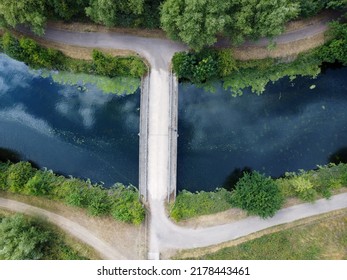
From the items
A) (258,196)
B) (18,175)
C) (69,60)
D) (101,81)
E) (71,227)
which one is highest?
(69,60)

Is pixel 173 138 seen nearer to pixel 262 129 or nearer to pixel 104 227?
pixel 262 129

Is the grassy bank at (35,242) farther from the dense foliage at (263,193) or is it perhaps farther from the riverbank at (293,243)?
the dense foliage at (263,193)

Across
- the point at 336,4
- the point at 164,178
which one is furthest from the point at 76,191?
the point at 336,4

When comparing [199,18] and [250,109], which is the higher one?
[199,18]

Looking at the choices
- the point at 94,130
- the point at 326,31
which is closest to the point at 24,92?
the point at 94,130

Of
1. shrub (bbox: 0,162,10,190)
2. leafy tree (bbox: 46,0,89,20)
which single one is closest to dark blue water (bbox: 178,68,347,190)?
leafy tree (bbox: 46,0,89,20)

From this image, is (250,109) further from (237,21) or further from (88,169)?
(88,169)
